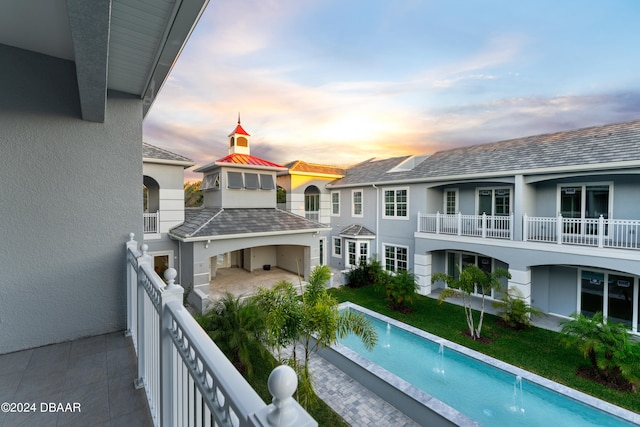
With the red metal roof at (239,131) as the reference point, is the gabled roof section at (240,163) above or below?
below

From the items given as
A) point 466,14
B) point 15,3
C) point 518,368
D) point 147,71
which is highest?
point 466,14

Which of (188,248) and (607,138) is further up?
(607,138)

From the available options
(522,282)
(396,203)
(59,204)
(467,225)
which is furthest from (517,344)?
(59,204)

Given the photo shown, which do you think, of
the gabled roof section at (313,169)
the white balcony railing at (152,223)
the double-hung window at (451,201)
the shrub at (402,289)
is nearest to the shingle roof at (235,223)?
the white balcony railing at (152,223)

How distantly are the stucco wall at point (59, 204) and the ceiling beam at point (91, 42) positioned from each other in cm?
106

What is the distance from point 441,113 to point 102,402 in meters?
17.5

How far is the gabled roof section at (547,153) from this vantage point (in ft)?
32.3


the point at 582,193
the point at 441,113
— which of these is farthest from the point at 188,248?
the point at 582,193

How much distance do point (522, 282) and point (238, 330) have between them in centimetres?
1089

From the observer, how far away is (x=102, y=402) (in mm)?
2877

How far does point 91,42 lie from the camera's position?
2283mm

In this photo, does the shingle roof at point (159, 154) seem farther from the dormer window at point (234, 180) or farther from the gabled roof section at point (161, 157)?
the dormer window at point (234, 180)

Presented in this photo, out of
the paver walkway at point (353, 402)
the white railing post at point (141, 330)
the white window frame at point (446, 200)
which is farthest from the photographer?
the white window frame at point (446, 200)

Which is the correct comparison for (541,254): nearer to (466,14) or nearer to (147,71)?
(466,14)
